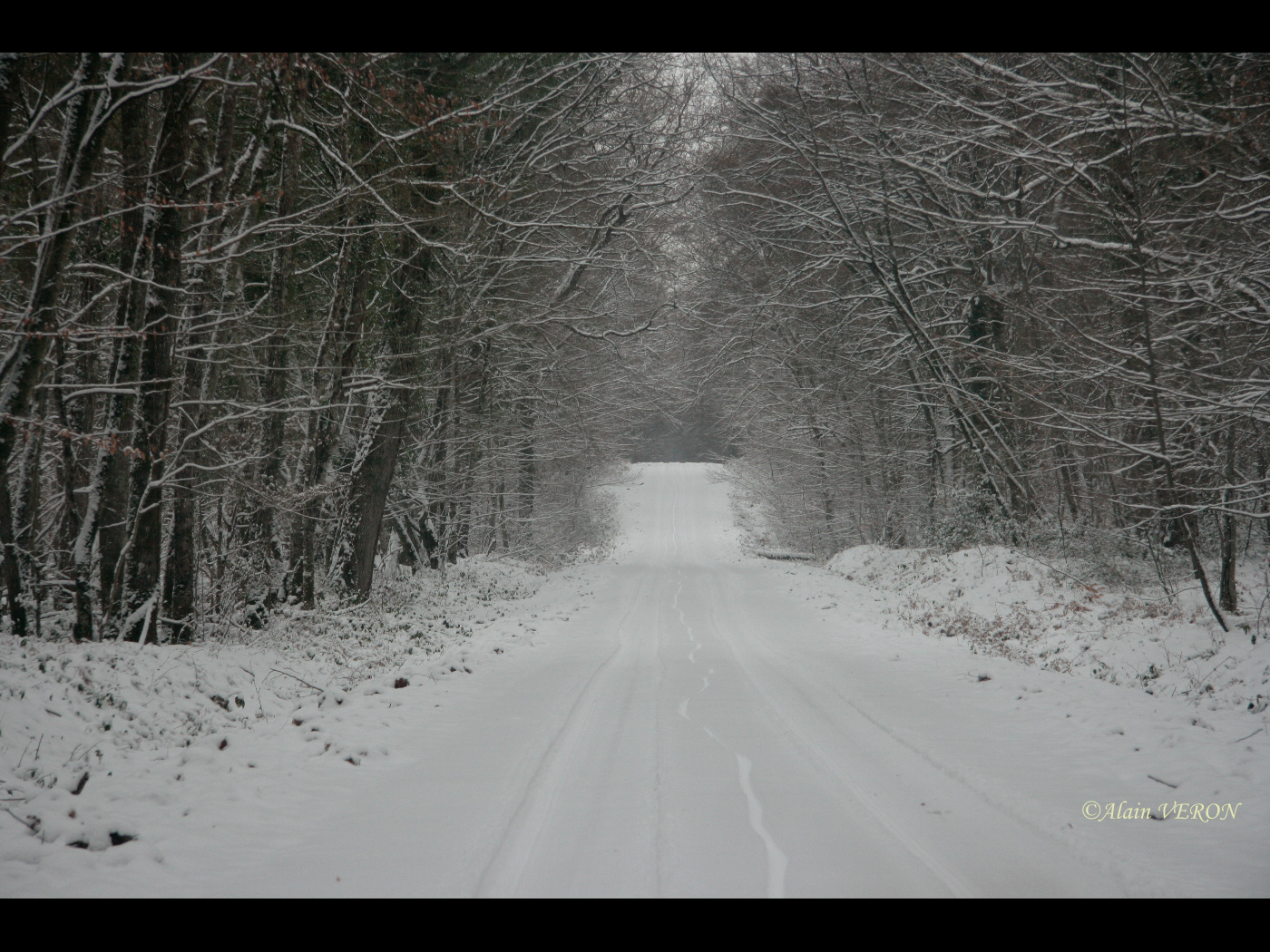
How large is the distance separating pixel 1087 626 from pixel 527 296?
11.8m

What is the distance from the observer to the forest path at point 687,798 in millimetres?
3082

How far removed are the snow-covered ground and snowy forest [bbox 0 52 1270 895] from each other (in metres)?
0.21

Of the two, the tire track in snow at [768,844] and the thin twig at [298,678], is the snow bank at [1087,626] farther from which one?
the thin twig at [298,678]

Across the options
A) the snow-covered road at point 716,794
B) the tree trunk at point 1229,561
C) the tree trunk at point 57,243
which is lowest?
the snow-covered road at point 716,794

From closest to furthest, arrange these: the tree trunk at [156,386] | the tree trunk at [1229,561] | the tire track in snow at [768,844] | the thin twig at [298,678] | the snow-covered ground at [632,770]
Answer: the tire track in snow at [768,844] < the snow-covered ground at [632,770] < the thin twig at [298,678] < the tree trunk at [156,386] < the tree trunk at [1229,561]

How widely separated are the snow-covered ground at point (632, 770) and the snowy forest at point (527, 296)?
207mm

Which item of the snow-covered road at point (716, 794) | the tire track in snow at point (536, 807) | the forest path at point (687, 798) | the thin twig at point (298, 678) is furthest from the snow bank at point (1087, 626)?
the thin twig at point (298, 678)

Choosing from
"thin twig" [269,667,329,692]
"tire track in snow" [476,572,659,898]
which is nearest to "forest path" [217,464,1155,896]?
"tire track in snow" [476,572,659,898]

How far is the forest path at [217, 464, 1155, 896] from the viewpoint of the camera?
308 cm

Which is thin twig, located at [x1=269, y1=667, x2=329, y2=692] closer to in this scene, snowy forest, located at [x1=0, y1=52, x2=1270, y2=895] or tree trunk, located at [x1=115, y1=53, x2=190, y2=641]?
snowy forest, located at [x1=0, y1=52, x2=1270, y2=895]

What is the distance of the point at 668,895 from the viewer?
9.40 feet

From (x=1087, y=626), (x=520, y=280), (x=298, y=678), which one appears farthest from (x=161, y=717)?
(x=1087, y=626)
